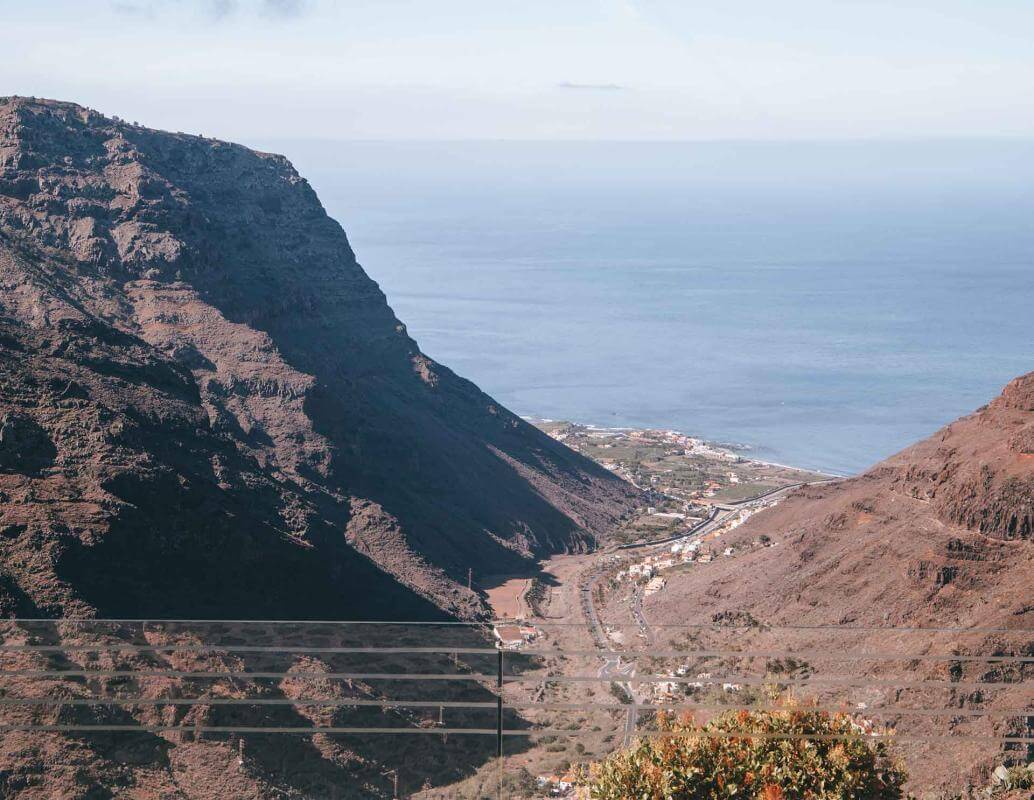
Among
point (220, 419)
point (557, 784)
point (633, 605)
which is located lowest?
point (557, 784)

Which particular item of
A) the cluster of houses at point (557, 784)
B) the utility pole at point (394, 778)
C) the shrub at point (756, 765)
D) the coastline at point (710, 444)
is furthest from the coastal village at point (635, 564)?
the utility pole at point (394, 778)

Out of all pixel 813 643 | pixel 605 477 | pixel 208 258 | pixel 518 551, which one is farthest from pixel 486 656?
pixel 605 477

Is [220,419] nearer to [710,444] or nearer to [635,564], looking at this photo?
[635,564]

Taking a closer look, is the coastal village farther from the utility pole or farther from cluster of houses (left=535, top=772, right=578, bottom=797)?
the utility pole

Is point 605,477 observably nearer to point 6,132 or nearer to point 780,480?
point 780,480

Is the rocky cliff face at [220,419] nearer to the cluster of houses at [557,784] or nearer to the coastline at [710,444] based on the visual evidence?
the cluster of houses at [557,784]

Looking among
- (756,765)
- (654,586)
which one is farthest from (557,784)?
(654,586)

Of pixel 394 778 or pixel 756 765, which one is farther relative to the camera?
pixel 394 778
